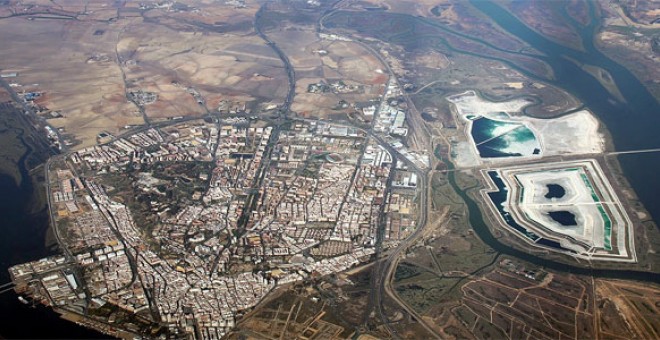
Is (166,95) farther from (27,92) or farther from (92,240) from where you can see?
(92,240)

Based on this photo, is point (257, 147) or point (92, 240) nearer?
point (92, 240)

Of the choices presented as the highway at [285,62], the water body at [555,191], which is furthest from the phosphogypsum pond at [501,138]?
the highway at [285,62]

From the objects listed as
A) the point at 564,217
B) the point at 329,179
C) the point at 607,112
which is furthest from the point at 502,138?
the point at 329,179

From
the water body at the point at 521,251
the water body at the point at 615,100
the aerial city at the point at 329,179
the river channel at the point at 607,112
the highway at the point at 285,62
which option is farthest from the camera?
the highway at the point at 285,62

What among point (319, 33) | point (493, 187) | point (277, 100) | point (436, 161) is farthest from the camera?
point (319, 33)

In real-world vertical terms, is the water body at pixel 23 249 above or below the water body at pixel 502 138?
above

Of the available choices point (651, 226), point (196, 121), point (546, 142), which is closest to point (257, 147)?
point (196, 121)

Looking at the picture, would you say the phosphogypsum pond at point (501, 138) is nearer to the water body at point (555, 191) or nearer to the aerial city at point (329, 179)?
the aerial city at point (329, 179)
